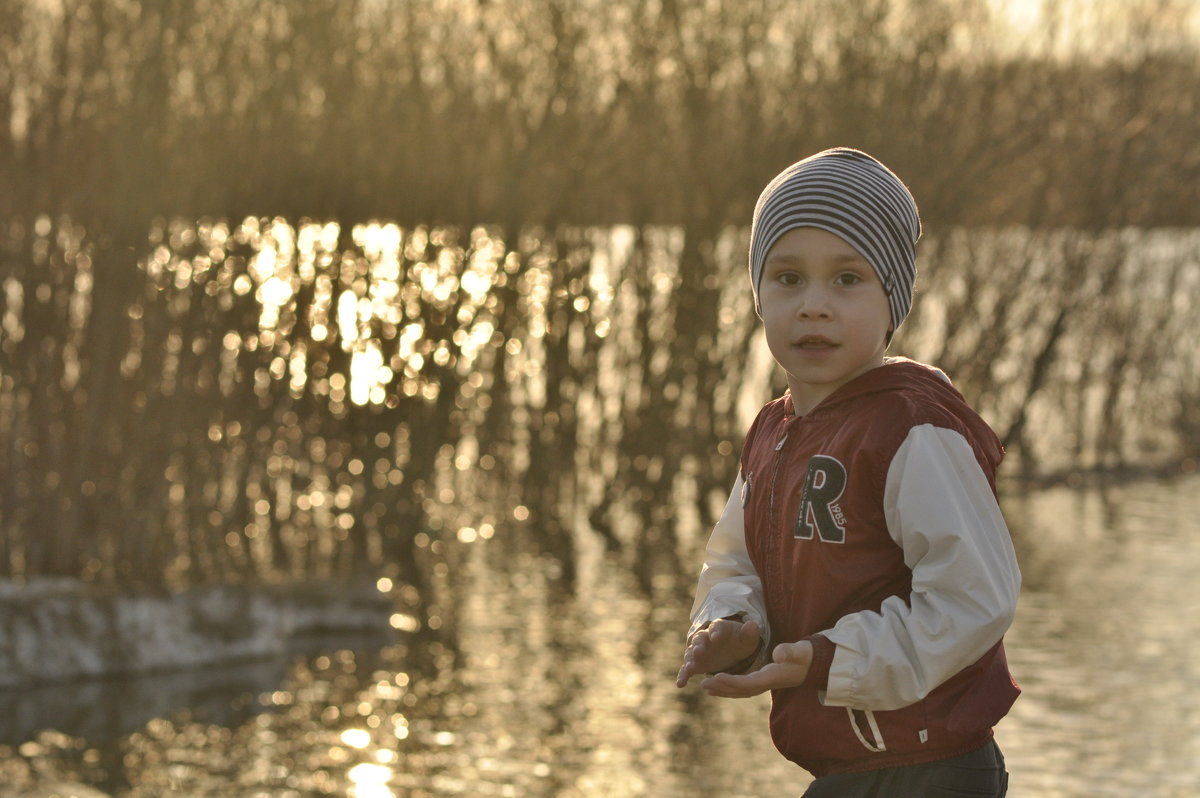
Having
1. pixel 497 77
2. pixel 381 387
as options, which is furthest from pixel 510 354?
pixel 497 77

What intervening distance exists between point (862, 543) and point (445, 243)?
21.5 ft

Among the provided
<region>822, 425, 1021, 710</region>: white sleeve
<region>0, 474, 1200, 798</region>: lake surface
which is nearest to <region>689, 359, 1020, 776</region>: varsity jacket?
<region>822, 425, 1021, 710</region>: white sleeve

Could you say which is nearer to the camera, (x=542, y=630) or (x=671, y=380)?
(x=542, y=630)

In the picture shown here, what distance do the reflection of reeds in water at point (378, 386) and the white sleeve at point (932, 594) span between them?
570cm

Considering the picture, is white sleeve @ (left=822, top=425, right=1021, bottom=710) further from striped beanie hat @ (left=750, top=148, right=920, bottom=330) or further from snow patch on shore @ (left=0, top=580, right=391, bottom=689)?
snow patch on shore @ (left=0, top=580, right=391, bottom=689)

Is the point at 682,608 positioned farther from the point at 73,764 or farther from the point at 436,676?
the point at 73,764

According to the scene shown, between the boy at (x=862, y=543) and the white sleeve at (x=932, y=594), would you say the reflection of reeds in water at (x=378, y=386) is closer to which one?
the boy at (x=862, y=543)

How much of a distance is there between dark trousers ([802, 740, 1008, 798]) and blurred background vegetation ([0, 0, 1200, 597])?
563 centimetres

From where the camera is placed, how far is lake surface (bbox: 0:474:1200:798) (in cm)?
563

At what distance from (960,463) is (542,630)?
6.08 metres

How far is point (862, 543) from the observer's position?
2129mm

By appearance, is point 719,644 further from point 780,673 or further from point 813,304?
point 813,304

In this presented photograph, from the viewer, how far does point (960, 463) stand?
6.78 feet

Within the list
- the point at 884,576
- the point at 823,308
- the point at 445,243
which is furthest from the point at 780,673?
the point at 445,243
